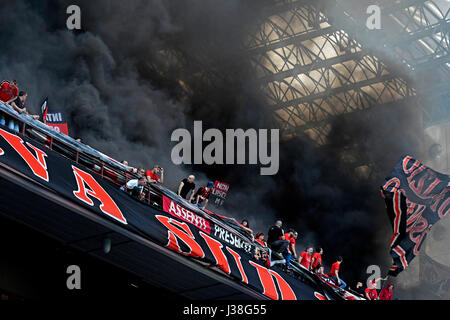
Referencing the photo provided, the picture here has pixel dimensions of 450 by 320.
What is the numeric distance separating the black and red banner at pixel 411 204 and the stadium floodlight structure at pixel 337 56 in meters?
14.4

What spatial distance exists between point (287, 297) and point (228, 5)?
68.6 ft

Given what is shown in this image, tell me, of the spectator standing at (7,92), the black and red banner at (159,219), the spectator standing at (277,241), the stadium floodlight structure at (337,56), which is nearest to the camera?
the black and red banner at (159,219)

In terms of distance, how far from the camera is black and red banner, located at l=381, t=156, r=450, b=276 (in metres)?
19.9

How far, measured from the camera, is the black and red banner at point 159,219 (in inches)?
481

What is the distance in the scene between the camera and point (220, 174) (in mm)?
41250

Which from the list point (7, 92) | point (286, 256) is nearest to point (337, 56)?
point (286, 256)

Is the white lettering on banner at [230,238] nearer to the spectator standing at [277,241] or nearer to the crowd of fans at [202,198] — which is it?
the crowd of fans at [202,198]

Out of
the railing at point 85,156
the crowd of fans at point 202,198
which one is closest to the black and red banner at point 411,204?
the crowd of fans at point 202,198

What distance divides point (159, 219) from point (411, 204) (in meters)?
8.24

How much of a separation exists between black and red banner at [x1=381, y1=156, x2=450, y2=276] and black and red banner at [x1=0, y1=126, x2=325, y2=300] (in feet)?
8.38

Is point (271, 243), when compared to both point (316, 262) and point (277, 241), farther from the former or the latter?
point (316, 262)
